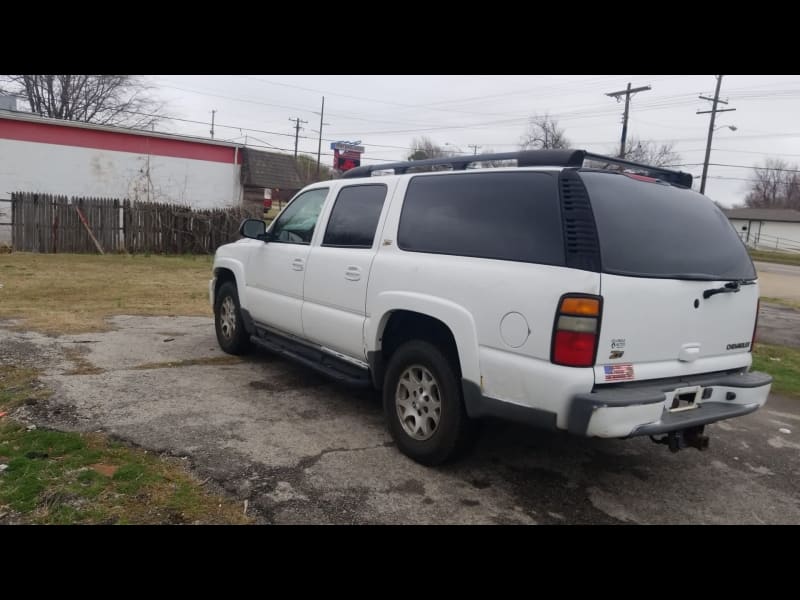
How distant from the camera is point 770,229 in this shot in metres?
60.6

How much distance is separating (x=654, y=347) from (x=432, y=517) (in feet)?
5.10

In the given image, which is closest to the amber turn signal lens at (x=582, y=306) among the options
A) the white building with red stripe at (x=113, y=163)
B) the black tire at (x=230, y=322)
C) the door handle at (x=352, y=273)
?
the door handle at (x=352, y=273)

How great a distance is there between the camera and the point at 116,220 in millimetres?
17406

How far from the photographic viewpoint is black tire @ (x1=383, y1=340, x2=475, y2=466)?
3736 mm

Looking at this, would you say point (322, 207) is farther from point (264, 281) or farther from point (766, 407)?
point (766, 407)

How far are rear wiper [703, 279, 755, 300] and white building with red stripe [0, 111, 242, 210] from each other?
70.6ft

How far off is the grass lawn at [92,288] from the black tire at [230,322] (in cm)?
198

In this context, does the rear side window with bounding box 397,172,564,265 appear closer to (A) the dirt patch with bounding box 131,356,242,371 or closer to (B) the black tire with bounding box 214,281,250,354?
(B) the black tire with bounding box 214,281,250,354

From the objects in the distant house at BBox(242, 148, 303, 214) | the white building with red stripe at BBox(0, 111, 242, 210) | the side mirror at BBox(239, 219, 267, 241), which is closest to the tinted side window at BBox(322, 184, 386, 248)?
the side mirror at BBox(239, 219, 267, 241)

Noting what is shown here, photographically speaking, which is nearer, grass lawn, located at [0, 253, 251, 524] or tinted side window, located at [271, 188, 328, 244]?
grass lawn, located at [0, 253, 251, 524]

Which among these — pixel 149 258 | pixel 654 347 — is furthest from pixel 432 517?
pixel 149 258

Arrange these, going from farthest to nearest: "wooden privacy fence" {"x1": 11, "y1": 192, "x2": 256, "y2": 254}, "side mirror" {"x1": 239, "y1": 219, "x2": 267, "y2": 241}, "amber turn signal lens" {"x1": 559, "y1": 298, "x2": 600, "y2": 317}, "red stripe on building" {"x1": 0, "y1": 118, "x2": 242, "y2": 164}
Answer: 1. "red stripe on building" {"x1": 0, "y1": 118, "x2": 242, "y2": 164}
2. "wooden privacy fence" {"x1": 11, "y1": 192, "x2": 256, "y2": 254}
3. "side mirror" {"x1": 239, "y1": 219, "x2": 267, "y2": 241}
4. "amber turn signal lens" {"x1": 559, "y1": 298, "x2": 600, "y2": 317}

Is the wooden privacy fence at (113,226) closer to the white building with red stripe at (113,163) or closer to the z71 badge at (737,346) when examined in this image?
the white building with red stripe at (113,163)

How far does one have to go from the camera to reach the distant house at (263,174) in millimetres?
25500
